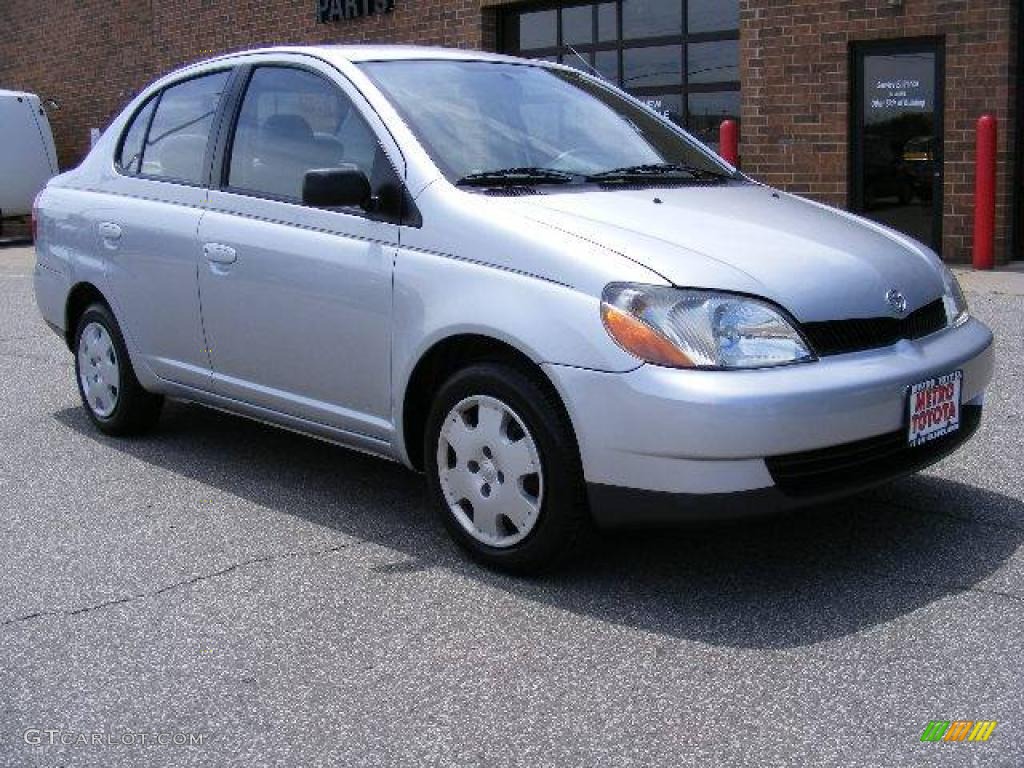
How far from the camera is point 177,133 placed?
600 centimetres

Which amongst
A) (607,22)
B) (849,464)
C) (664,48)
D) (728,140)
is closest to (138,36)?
(607,22)

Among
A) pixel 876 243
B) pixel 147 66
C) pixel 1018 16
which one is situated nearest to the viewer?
pixel 876 243

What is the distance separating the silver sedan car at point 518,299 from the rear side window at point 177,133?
0.7 inches

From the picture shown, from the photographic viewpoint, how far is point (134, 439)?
21.6 ft

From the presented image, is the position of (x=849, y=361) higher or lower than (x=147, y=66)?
lower

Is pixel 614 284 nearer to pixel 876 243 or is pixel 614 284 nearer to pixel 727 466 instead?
pixel 727 466

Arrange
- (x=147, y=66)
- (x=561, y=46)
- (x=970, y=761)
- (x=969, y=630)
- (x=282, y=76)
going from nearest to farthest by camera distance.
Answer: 1. (x=970, y=761)
2. (x=969, y=630)
3. (x=282, y=76)
4. (x=561, y=46)
5. (x=147, y=66)

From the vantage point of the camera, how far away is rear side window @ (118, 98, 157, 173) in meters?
6.25

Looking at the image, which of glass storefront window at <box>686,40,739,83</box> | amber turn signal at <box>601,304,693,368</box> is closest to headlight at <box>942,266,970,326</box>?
amber turn signal at <box>601,304,693,368</box>

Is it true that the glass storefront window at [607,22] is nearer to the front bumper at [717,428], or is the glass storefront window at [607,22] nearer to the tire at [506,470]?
the tire at [506,470]

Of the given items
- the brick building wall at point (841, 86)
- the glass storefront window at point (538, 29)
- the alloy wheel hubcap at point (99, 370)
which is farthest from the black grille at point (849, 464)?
the glass storefront window at point (538, 29)

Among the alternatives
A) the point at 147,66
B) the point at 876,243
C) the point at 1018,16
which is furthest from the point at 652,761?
the point at 147,66

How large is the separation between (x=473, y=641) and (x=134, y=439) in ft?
10.4

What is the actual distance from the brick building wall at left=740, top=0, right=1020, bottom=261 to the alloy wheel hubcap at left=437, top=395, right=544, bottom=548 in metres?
9.20
